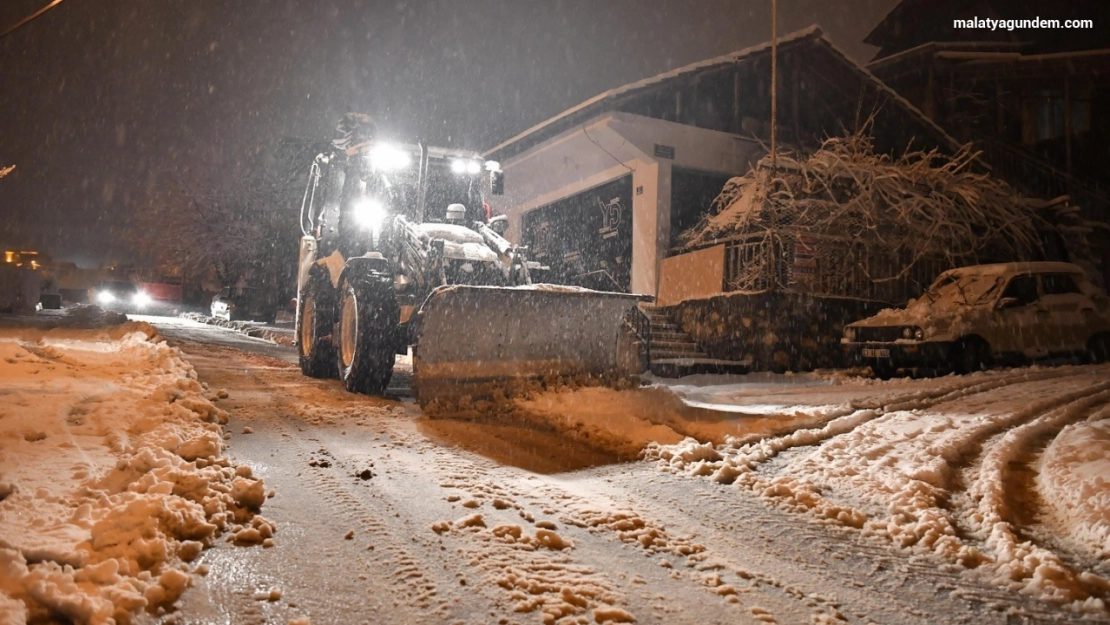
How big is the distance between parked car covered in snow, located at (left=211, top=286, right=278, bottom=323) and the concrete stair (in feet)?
65.6

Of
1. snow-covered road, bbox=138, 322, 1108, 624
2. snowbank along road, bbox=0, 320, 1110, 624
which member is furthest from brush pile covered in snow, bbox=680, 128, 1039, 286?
snow-covered road, bbox=138, 322, 1108, 624

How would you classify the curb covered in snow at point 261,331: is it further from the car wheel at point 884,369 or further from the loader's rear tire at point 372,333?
the car wheel at point 884,369

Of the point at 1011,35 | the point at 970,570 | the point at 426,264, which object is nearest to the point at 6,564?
the point at 970,570

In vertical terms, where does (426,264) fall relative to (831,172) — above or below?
below

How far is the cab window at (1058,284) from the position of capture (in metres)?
11.1

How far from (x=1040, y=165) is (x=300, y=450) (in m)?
25.5

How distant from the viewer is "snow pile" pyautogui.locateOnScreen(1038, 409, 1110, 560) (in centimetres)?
364

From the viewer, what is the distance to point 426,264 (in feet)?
26.5

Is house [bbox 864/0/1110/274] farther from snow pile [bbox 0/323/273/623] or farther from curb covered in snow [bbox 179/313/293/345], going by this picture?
snow pile [bbox 0/323/273/623]

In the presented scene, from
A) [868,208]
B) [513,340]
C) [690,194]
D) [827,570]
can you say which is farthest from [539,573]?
[690,194]

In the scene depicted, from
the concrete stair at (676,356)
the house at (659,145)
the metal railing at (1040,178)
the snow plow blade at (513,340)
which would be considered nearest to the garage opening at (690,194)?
the house at (659,145)

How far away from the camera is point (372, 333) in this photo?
7.68 m

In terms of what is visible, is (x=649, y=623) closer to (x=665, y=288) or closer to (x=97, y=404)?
(x=97, y=404)

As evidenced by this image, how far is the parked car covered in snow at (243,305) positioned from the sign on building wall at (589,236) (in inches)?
560
